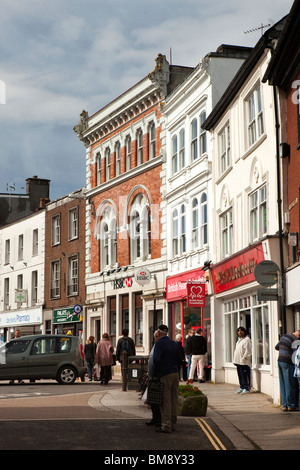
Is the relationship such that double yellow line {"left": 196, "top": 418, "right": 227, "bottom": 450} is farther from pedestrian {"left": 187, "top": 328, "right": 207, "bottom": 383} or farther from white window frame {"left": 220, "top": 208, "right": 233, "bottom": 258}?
white window frame {"left": 220, "top": 208, "right": 233, "bottom": 258}

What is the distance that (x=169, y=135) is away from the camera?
108 ft

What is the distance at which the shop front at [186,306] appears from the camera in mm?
26969

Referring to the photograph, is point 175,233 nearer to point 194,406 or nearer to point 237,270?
point 237,270

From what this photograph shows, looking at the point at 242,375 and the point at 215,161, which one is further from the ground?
the point at 215,161

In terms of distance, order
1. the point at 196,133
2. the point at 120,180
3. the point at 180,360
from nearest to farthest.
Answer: the point at 180,360 < the point at 196,133 < the point at 120,180

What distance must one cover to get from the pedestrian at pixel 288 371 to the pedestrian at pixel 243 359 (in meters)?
4.43

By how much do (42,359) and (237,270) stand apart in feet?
23.6

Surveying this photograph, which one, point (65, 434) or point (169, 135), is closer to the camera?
point (65, 434)

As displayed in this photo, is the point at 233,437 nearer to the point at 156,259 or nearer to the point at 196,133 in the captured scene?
the point at 196,133

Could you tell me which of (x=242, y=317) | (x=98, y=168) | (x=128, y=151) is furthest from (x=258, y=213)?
(x=98, y=168)

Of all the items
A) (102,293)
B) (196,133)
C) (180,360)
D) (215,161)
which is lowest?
(180,360)

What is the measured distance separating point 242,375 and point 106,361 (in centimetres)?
617
